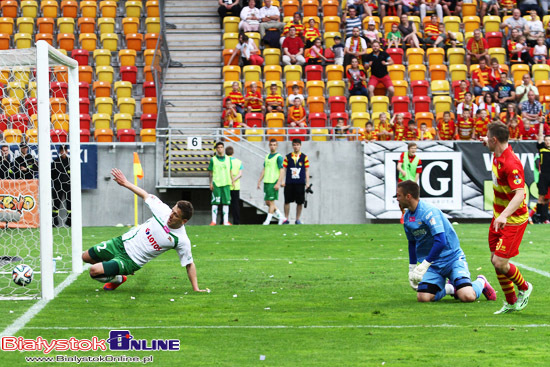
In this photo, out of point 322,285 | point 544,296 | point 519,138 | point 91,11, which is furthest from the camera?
point 91,11

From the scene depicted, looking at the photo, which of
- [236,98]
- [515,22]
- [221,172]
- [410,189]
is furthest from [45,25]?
[410,189]

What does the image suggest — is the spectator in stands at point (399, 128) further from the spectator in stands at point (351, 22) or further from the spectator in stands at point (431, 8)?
the spectator in stands at point (431, 8)

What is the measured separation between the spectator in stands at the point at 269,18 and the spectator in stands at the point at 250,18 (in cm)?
19

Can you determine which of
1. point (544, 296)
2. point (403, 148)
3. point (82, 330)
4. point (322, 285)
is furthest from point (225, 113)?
point (82, 330)

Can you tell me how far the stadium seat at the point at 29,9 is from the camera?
1114 inches

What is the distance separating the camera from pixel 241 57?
25.8 meters

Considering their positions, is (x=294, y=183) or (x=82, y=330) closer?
(x=82, y=330)

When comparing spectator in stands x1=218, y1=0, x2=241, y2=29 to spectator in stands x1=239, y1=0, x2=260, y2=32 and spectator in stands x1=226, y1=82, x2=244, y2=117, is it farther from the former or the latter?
spectator in stands x1=226, y1=82, x2=244, y2=117

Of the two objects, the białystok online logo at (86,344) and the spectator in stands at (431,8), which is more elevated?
the spectator in stands at (431,8)

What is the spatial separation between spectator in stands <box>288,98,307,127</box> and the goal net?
19.6 ft

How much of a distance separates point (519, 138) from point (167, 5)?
11.9 m

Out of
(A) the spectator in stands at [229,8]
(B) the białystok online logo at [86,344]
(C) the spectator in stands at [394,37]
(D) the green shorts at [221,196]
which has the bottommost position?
(D) the green shorts at [221,196]

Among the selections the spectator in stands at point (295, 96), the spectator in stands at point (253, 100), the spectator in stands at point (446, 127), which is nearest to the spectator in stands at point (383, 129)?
the spectator in stands at point (446, 127)

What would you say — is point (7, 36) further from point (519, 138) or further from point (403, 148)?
point (519, 138)
